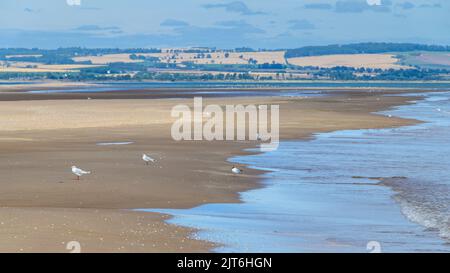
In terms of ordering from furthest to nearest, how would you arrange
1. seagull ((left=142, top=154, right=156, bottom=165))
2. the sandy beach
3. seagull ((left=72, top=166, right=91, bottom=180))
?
seagull ((left=142, top=154, right=156, bottom=165))
seagull ((left=72, top=166, right=91, bottom=180))
the sandy beach

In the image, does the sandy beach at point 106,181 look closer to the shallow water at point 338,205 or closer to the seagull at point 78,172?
the seagull at point 78,172

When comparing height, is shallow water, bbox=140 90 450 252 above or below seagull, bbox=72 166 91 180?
below

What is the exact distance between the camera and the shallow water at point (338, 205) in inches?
516

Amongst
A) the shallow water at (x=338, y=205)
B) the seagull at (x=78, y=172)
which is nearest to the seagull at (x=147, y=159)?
the shallow water at (x=338, y=205)

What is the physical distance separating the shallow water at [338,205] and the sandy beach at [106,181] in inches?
27.8

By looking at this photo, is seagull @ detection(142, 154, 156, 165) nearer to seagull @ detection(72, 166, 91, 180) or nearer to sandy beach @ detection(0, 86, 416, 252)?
sandy beach @ detection(0, 86, 416, 252)

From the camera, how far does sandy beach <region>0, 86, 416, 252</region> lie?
41.5ft

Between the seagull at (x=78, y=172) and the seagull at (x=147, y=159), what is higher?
the seagull at (x=78, y=172)

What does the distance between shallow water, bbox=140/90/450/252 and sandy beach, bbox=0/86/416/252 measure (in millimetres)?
706

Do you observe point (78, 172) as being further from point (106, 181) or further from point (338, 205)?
point (338, 205)

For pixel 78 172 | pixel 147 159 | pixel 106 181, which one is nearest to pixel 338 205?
pixel 106 181

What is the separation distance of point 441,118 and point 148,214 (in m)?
31.4

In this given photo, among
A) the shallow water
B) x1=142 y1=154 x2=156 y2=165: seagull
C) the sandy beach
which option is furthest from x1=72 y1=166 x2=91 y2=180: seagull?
the shallow water

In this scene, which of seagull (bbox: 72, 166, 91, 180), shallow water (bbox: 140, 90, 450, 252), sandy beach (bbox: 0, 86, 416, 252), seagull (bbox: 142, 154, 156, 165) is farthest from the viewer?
seagull (bbox: 142, 154, 156, 165)
